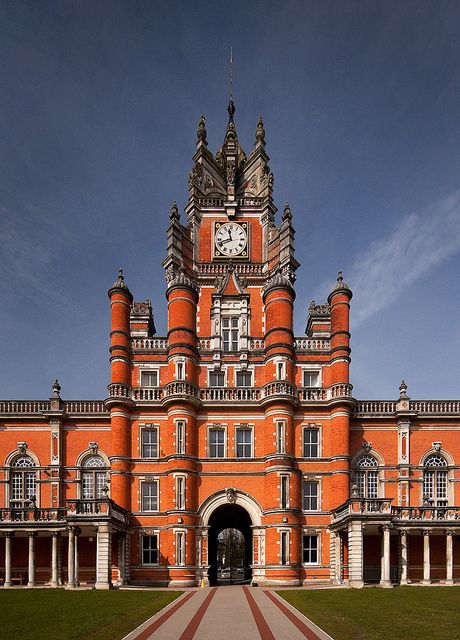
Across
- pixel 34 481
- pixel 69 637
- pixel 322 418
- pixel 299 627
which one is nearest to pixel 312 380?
pixel 322 418

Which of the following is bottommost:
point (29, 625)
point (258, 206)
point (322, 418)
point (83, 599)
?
point (83, 599)

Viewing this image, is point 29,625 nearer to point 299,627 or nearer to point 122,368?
point 299,627

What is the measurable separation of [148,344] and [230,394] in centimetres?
734

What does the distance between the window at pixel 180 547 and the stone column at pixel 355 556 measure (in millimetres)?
11227

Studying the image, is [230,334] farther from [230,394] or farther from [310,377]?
[310,377]

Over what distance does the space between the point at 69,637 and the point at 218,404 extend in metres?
27.3

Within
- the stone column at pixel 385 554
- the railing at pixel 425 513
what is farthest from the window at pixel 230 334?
the stone column at pixel 385 554

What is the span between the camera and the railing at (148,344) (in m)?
45.1

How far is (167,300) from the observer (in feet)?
152

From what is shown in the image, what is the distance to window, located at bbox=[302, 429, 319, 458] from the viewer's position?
43.2 metres

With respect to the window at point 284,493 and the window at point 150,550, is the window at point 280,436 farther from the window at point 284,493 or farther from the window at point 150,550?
the window at point 150,550

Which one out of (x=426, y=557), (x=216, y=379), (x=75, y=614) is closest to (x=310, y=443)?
(x=216, y=379)

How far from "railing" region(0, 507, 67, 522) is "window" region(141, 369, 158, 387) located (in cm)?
1056

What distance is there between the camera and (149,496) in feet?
139
